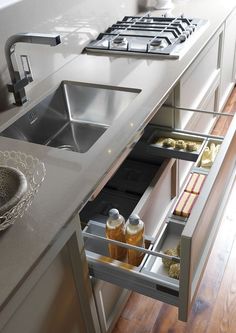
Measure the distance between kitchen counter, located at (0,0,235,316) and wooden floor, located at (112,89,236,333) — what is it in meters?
0.81

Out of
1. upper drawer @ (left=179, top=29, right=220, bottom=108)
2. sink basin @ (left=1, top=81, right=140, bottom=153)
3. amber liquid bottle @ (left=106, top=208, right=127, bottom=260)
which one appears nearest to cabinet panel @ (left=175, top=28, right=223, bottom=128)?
upper drawer @ (left=179, top=29, right=220, bottom=108)

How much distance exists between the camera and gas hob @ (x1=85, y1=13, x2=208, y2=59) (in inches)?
68.5

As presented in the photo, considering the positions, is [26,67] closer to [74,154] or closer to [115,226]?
[74,154]

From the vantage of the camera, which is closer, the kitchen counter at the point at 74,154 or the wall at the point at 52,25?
the kitchen counter at the point at 74,154

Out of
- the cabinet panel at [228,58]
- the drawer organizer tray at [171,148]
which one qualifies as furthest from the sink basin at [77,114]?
the cabinet panel at [228,58]

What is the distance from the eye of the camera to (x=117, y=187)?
1.63m

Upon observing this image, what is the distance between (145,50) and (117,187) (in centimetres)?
65

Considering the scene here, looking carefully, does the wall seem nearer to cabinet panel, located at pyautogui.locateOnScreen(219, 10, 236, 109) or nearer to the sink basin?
the sink basin

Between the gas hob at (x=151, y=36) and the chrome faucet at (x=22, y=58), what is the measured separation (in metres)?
0.52

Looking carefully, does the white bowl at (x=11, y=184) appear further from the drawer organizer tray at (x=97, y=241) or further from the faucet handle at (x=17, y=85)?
the faucet handle at (x=17, y=85)

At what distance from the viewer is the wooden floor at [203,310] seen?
1.51 metres

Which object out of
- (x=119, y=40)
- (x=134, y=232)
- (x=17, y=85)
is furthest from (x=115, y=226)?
(x=119, y=40)

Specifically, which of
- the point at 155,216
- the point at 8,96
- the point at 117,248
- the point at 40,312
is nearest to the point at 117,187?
the point at 155,216

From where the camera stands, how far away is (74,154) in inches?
42.6
